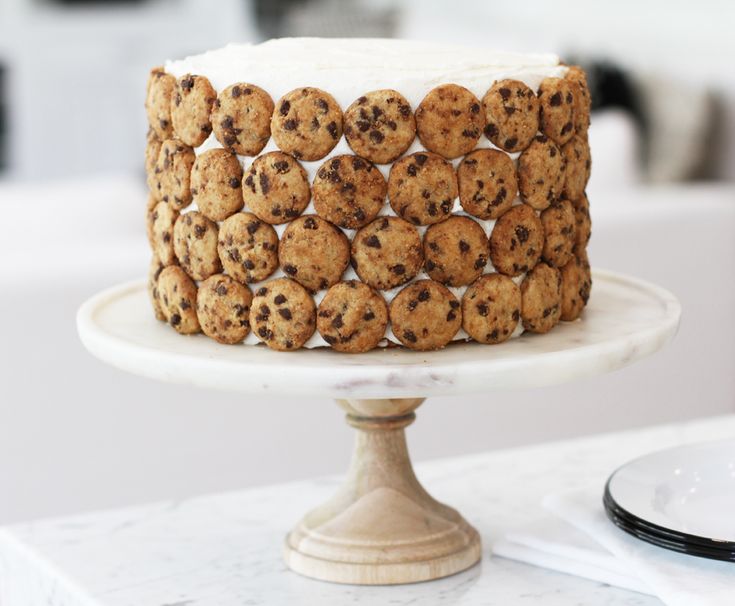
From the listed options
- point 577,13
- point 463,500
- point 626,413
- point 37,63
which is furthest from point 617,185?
point 37,63

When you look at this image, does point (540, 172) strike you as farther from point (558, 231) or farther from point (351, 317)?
point (351, 317)

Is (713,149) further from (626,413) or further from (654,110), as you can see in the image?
(626,413)

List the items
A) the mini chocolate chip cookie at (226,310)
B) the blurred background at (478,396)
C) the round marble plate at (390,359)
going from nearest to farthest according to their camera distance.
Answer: the round marble plate at (390,359)
the mini chocolate chip cookie at (226,310)
the blurred background at (478,396)

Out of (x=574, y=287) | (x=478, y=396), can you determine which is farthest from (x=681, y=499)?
(x=478, y=396)

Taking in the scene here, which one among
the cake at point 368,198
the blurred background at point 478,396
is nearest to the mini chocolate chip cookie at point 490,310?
the cake at point 368,198

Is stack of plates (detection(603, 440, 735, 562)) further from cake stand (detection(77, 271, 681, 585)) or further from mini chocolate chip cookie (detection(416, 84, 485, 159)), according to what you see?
mini chocolate chip cookie (detection(416, 84, 485, 159))

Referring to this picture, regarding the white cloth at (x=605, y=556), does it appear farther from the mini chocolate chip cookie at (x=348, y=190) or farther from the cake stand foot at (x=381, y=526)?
the mini chocolate chip cookie at (x=348, y=190)
